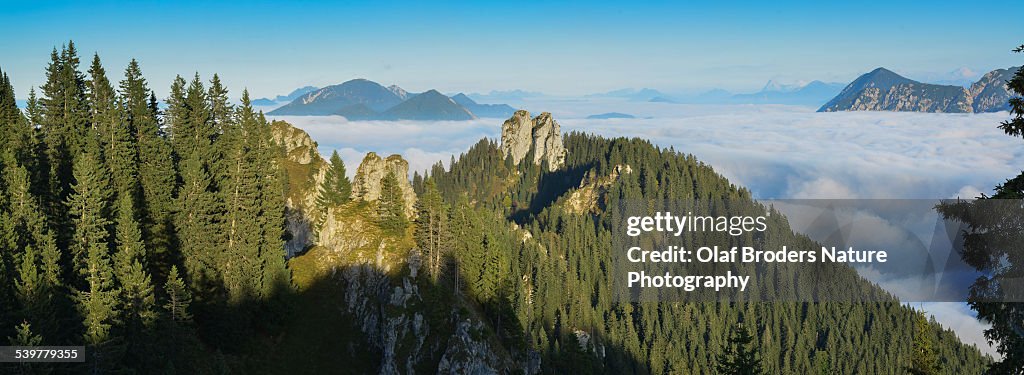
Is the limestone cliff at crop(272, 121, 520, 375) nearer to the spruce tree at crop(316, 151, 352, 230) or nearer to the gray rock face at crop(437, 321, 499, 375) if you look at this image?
the gray rock face at crop(437, 321, 499, 375)

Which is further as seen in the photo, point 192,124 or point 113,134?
point 192,124

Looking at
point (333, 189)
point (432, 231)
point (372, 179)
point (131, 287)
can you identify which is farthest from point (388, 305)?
point (333, 189)

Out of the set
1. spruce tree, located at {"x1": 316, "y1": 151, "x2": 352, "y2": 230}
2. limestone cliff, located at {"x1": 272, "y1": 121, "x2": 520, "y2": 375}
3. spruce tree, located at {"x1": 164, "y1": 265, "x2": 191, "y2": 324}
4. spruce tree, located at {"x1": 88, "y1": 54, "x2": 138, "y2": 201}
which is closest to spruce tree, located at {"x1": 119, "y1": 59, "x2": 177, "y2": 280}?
spruce tree, located at {"x1": 88, "y1": 54, "x2": 138, "y2": 201}

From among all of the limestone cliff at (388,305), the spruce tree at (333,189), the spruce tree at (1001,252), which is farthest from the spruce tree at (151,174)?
the spruce tree at (1001,252)

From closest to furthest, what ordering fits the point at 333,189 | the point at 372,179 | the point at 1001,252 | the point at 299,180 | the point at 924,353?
the point at 1001,252
the point at 924,353
the point at 372,179
the point at 333,189
the point at 299,180

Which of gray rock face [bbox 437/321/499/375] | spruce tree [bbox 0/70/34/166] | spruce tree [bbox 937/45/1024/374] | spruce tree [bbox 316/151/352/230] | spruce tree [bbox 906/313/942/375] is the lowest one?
gray rock face [bbox 437/321/499/375]

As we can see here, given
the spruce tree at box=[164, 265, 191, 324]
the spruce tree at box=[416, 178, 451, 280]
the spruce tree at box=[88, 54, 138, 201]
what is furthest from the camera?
the spruce tree at box=[416, 178, 451, 280]

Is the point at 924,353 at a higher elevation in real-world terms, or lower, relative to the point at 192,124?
lower

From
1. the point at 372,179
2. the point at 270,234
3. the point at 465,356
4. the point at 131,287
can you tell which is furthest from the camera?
the point at 372,179

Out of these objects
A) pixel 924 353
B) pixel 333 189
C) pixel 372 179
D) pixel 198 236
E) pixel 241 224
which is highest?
pixel 372 179

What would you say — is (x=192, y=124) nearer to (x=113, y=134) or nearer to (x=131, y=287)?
(x=113, y=134)

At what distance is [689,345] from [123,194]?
156 m

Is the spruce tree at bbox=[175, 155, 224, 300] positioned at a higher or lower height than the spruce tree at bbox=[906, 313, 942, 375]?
higher

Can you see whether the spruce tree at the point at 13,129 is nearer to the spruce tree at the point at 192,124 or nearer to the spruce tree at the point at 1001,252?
the spruce tree at the point at 192,124
